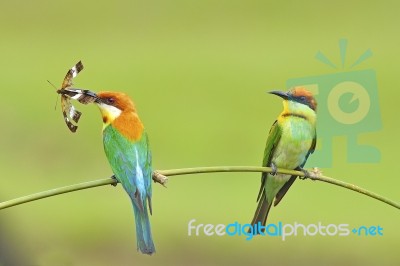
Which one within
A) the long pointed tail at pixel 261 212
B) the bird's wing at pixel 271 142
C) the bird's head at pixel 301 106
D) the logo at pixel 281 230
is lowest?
the logo at pixel 281 230

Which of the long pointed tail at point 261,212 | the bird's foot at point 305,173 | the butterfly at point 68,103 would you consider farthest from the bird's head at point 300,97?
the butterfly at point 68,103

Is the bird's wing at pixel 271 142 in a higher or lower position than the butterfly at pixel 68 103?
lower

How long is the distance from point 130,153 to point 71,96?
1.30ft

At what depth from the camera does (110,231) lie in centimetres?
319

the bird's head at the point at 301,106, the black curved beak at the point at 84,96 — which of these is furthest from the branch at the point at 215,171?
the black curved beak at the point at 84,96

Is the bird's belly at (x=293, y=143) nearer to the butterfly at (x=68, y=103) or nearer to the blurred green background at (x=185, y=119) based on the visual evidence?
the blurred green background at (x=185, y=119)

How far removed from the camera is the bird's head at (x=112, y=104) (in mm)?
3139

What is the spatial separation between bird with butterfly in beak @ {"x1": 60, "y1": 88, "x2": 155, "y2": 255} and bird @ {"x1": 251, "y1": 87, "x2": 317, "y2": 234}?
1.68 feet

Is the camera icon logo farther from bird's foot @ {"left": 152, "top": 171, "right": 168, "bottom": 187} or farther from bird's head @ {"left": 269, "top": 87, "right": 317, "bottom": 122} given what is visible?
bird's foot @ {"left": 152, "top": 171, "right": 168, "bottom": 187}

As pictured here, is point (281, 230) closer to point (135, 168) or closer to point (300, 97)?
point (300, 97)

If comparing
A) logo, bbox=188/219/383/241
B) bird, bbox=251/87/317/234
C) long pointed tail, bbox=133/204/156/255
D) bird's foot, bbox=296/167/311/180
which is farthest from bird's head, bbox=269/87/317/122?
long pointed tail, bbox=133/204/156/255

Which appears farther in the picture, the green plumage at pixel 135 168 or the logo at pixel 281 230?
the logo at pixel 281 230

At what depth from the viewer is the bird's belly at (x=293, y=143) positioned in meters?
3.14

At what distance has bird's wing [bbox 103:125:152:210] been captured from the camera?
308 cm
